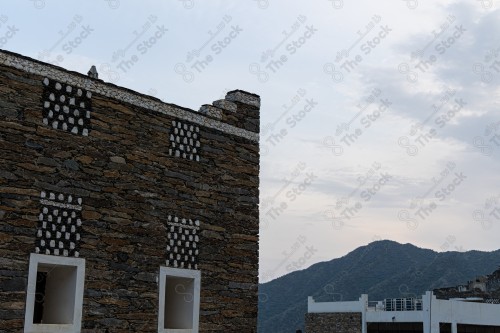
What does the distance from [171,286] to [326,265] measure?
11170 centimetres

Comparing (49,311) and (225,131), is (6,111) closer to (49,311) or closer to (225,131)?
(49,311)

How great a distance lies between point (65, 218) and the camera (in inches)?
508

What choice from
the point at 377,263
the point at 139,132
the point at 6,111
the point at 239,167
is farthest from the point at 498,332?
the point at 377,263

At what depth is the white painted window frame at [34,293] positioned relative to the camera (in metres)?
12.1

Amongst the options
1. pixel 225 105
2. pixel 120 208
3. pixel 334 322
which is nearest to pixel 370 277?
pixel 334 322

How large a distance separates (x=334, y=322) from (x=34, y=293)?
2921cm

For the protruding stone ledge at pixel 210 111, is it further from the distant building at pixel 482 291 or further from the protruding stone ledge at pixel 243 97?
the distant building at pixel 482 291

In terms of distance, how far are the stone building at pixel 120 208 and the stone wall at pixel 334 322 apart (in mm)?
23154

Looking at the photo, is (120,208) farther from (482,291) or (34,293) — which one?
(482,291)

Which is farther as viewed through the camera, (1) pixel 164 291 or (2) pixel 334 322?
(2) pixel 334 322

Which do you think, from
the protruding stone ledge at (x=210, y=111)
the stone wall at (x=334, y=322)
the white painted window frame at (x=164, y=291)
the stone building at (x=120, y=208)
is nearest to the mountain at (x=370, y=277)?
the stone wall at (x=334, y=322)

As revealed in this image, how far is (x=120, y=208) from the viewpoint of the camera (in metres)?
13.8

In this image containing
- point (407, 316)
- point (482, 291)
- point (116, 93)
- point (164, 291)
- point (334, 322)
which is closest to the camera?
point (116, 93)

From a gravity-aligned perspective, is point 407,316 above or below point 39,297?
below
